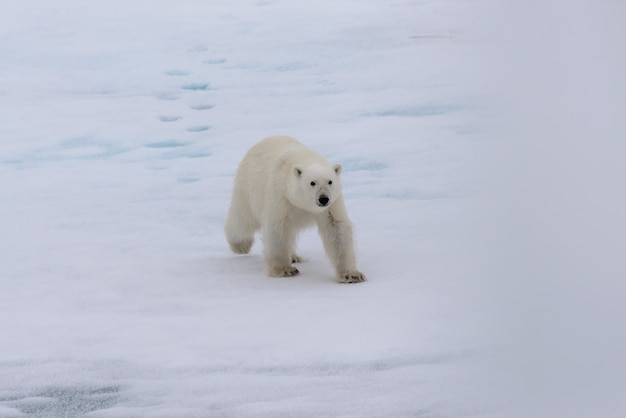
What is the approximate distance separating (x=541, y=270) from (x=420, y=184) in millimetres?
1694

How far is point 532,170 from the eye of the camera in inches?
229

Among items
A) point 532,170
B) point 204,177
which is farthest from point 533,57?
point 204,177

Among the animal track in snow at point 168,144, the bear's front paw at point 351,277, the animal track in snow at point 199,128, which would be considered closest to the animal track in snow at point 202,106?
the animal track in snow at point 199,128

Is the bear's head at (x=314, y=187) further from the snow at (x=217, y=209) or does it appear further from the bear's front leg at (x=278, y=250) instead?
the snow at (x=217, y=209)

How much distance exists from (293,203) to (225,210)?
4.45 ft

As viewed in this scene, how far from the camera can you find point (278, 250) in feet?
13.9

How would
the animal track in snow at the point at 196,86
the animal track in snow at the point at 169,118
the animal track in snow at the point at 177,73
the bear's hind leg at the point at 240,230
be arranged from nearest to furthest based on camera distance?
1. the bear's hind leg at the point at 240,230
2. the animal track in snow at the point at 169,118
3. the animal track in snow at the point at 196,86
4. the animal track in snow at the point at 177,73

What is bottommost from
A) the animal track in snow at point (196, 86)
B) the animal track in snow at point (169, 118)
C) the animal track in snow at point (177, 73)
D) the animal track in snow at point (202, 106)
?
the animal track in snow at point (169, 118)

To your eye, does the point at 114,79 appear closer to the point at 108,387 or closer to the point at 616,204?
the point at 616,204

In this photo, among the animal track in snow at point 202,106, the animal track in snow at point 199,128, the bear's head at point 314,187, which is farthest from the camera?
the animal track in snow at point 202,106

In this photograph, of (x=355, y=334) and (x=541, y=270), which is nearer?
(x=355, y=334)

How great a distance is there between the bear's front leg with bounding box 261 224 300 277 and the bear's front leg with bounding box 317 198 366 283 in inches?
6.4

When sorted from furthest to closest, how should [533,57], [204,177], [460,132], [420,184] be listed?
1. [533,57]
2. [460,132]
3. [204,177]
4. [420,184]

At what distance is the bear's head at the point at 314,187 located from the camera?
157 inches
